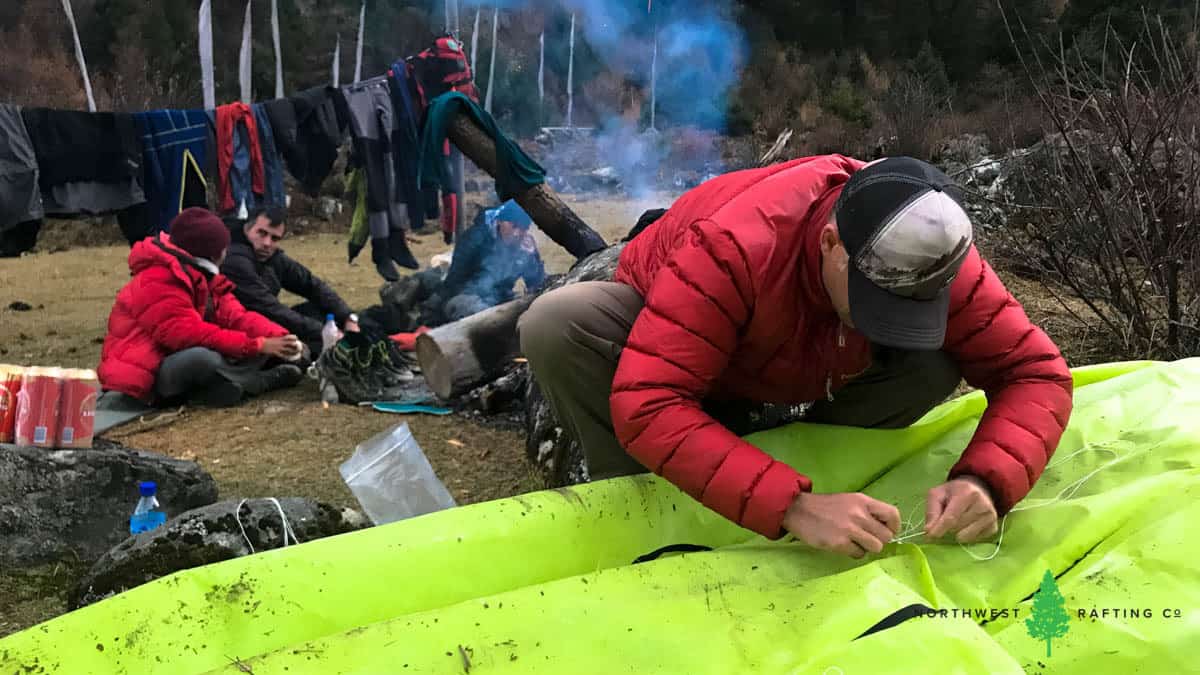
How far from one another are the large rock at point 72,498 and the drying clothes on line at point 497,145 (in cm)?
330

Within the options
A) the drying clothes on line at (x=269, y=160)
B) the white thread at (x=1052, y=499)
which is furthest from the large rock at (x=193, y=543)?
the drying clothes on line at (x=269, y=160)

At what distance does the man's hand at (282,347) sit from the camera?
14.5 ft

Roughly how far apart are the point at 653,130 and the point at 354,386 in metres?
6.37

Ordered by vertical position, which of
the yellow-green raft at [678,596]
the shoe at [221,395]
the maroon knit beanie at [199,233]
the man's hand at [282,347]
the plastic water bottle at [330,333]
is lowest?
the shoe at [221,395]

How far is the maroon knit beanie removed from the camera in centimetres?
412

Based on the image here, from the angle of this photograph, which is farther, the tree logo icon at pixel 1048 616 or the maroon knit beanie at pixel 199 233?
the maroon knit beanie at pixel 199 233

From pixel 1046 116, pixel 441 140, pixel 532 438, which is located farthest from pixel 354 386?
pixel 1046 116

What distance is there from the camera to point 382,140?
658 cm

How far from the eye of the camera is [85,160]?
200 inches

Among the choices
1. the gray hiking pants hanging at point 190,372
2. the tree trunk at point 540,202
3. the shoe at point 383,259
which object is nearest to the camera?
the gray hiking pants hanging at point 190,372

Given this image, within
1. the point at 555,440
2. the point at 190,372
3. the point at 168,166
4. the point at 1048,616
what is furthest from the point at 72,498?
the point at 168,166

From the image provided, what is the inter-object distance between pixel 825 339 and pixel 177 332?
348 centimetres

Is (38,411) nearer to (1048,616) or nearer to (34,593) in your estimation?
(34,593)

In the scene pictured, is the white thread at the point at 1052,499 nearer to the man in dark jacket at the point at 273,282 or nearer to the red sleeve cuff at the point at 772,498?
the red sleeve cuff at the point at 772,498
